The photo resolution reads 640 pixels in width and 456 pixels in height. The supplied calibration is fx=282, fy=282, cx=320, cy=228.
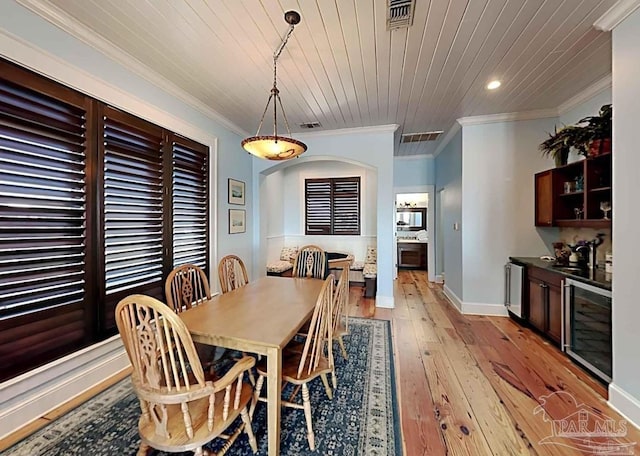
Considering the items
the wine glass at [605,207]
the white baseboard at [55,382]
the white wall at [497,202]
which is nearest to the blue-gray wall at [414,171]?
the white wall at [497,202]

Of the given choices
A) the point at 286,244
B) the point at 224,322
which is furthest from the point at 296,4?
the point at 286,244

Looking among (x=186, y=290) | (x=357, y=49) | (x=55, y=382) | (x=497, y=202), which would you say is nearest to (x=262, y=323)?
(x=186, y=290)

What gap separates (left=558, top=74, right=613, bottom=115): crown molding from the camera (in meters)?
2.88

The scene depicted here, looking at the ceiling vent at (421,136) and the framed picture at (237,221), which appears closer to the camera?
the framed picture at (237,221)

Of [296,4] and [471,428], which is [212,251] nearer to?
[296,4]

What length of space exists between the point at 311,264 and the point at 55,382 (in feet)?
8.00

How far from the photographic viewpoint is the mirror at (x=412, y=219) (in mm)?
8859

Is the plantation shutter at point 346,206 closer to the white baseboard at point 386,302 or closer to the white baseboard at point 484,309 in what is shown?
the white baseboard at point 386,302

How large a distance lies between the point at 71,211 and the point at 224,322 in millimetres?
1505

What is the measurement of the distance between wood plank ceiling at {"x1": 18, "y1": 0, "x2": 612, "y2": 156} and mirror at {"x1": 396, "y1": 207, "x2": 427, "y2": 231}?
5.36m

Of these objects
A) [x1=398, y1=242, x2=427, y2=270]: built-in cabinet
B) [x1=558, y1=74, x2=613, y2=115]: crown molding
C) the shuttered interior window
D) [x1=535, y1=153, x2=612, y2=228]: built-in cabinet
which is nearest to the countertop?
[x1=535, y1=153, x2=612, y2=228]: built-in cabinet

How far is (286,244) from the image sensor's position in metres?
6.87

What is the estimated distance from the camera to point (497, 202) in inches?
158

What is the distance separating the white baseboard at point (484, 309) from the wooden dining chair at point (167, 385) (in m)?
3.74
